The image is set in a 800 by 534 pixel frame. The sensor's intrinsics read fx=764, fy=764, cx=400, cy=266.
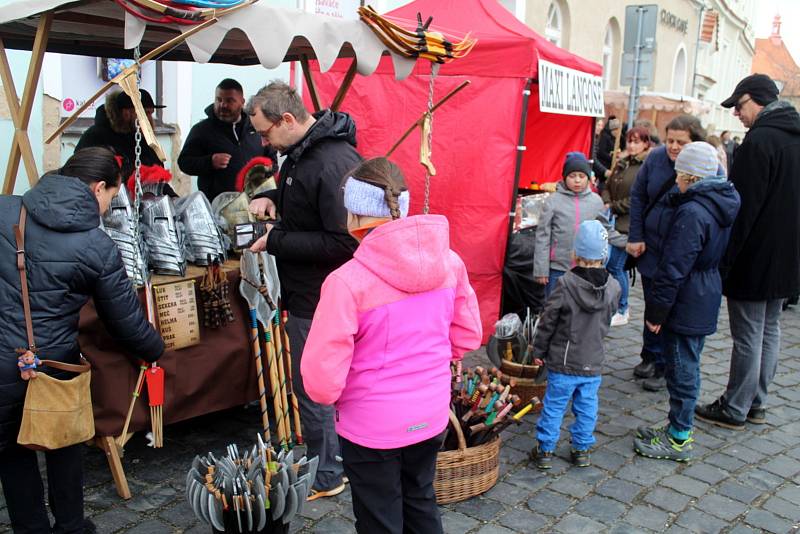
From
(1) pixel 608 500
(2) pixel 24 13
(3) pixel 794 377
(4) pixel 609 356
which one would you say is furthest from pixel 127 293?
(3) pixel 794 377

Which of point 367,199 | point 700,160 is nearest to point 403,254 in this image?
point 367,199

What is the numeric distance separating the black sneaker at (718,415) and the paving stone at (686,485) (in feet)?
2.91

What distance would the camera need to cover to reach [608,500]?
3734 millimetres

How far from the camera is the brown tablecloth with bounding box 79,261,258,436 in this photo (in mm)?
3387

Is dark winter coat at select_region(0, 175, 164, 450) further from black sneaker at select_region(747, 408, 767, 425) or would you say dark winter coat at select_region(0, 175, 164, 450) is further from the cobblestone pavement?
black sneaker at select_region(747, 408, 767, 425)

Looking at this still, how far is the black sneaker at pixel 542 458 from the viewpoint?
4.03 metres

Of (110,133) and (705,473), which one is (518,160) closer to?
(705,473)

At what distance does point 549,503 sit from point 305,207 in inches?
72.1

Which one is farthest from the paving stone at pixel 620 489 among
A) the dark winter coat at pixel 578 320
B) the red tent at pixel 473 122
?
the red tent at pixel 473 122

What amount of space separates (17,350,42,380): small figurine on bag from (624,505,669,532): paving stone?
2.63 meters

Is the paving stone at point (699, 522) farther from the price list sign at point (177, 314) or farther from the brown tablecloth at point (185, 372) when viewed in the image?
the price list sign at point (177, 314)

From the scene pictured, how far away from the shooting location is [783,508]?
3.74 metres

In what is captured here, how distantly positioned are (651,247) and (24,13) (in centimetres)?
384

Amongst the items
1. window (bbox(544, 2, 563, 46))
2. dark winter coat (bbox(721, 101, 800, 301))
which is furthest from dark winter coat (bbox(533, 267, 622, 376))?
window (bbox(544, 2, 563, 46))
